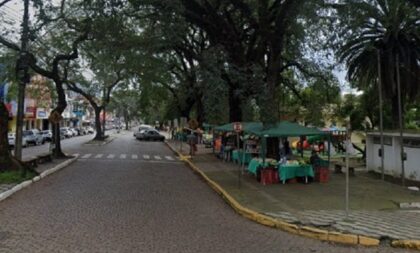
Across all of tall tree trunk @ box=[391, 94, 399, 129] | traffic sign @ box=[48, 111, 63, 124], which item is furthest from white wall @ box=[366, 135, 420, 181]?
traffic sign @ box=[48, 111, 63, 124]

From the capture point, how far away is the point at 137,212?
13.3 metres

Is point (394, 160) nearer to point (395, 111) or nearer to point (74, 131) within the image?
point (395, 111)

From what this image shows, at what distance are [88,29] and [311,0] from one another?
Result: 10.6m

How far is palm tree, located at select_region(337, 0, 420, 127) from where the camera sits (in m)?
23.8

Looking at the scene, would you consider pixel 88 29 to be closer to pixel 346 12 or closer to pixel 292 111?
pixel 346 12

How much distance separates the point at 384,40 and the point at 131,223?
1665cm

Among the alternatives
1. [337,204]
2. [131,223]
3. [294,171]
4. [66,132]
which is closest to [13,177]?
[131,223]

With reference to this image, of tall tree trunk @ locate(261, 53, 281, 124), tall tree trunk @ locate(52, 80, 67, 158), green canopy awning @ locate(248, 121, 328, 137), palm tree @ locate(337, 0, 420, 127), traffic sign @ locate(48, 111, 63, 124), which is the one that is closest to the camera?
green canopy awning @ locate(248, 121, 328, 137)

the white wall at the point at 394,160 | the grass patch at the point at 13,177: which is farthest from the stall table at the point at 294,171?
the grass patch at the point at 13,177

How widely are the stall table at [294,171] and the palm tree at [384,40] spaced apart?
7.20 metres

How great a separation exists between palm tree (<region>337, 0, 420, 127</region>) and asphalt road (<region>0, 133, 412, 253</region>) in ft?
33.3

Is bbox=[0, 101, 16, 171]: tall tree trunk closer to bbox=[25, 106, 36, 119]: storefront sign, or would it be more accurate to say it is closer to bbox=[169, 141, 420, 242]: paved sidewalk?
bbox=[169, 141, 420, 242]: paved sidewalk

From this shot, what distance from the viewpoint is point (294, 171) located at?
19.7 meters

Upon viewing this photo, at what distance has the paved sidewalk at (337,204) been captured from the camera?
36.1 ft
